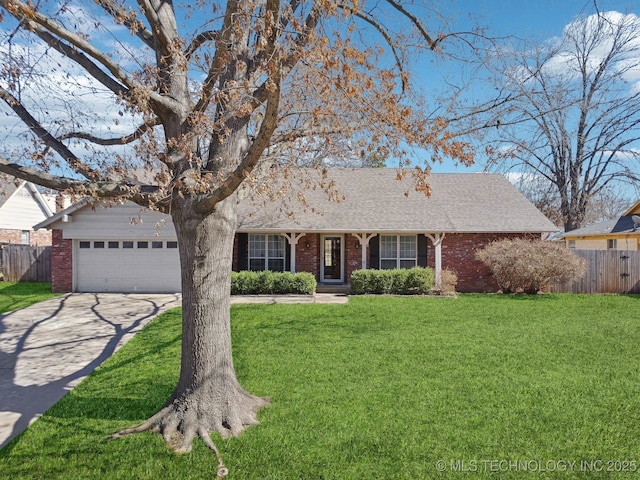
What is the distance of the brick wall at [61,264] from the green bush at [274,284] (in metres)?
6.38

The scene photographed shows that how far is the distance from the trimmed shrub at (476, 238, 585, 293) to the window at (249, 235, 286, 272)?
7.74 metres

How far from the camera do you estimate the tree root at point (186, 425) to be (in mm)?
4922

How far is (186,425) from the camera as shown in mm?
5066

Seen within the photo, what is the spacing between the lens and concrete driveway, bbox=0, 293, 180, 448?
6.29m

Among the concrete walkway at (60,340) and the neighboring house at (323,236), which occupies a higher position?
the neighboring house at (323,236)

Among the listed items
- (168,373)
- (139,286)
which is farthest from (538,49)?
(139,286)

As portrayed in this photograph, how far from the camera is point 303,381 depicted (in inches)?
267

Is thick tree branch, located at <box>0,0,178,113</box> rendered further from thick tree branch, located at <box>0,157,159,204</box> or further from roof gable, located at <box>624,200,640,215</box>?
roof gable, located at <box>624,200,640,215</box>

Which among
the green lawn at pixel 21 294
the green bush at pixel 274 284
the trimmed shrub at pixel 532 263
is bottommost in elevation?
the green lawn at pixel 21 294

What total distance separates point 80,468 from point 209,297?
2.12 metres

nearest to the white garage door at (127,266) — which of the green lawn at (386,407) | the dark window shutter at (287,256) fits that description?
the dark window shutter at (287,256)

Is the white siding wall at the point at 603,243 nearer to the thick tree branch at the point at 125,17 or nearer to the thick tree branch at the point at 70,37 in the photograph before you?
the thick tree branch at the point at 125,17

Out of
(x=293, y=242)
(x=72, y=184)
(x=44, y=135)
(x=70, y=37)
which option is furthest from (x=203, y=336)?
(x=293, y=242)

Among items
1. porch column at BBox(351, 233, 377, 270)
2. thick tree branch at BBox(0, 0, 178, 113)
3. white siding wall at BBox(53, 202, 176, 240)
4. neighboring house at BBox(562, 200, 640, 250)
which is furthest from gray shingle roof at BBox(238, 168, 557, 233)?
thick tree branch at BBox(0, 0, 178, 113)
